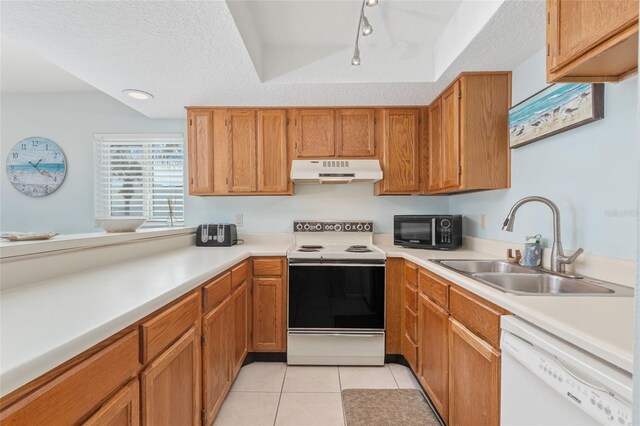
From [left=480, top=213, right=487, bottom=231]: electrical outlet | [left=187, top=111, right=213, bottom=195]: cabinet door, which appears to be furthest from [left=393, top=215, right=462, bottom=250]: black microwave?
[left=187, top=111, right=213, bottom=195]: cabinet door

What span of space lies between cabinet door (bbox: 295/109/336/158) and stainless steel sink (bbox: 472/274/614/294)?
1.64m

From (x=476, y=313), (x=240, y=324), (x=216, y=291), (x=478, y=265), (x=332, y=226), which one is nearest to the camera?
(x=476, y=313)

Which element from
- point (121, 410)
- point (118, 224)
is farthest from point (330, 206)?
point (121, 410)

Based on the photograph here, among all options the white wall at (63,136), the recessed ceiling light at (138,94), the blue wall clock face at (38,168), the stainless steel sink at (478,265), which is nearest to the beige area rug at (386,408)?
the stainless steel sink at (478,265)

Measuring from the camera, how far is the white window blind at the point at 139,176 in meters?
2.98

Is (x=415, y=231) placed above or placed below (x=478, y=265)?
above

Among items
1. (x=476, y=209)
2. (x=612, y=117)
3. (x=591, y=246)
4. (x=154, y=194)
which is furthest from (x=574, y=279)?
(x=154, y=194)

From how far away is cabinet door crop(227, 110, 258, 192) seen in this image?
259 centimetres

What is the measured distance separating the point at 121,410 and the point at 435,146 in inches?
100

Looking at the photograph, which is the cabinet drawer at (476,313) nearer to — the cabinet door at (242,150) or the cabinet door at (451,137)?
the cabinet door at (451,137)

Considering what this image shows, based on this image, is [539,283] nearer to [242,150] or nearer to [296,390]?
[296,390]

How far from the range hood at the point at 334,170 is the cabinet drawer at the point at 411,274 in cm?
80

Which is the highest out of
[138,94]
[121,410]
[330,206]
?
[138,94]

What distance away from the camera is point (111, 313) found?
80 cm
